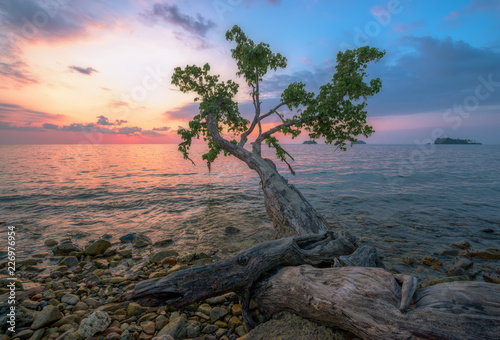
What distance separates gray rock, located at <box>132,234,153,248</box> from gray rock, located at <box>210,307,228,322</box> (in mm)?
6001

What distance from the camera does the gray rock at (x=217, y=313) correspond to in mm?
4495

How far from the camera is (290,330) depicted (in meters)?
3.60

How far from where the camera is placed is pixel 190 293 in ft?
13.0

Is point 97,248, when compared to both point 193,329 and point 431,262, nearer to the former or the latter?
point 193,329

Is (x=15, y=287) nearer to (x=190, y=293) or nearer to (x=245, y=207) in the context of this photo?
→ (x=190, y=293)

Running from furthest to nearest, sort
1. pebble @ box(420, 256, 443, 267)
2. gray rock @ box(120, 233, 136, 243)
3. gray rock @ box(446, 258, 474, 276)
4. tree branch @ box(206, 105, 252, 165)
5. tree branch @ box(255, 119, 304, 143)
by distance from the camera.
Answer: tree branch @ box(255, 119, 304, 143) < tree branch @ box(206, 105, 252, 165) < gray rock @ box(120, 233, 136, 243) < pebble @ box(420, 256, 443, 267) < gray rock @ box(446, 258, 474, 276)

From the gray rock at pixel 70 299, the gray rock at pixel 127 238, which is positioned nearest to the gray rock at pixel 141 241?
the gray rock at pixel 127 238

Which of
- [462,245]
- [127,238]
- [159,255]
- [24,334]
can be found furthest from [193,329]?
[462,245]

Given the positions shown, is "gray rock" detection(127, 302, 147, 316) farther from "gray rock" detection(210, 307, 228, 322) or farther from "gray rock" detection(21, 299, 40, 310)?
"gray rock" detection(21, 299, 40, 310)

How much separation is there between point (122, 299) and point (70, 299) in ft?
3.94

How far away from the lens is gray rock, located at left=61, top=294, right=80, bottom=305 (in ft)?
16.8

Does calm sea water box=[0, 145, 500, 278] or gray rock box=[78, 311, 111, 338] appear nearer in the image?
gray rock box=[78, 311, 111, 338]

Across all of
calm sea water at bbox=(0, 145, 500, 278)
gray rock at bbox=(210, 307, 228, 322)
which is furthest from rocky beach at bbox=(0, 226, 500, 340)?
calm sea water at bbox=(0, 145, 500, 278)

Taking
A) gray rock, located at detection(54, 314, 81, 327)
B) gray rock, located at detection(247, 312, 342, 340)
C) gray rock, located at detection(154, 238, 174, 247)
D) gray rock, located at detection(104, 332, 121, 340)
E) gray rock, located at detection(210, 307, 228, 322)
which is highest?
gray rock, located at detection(247, 312, 342, 340)
